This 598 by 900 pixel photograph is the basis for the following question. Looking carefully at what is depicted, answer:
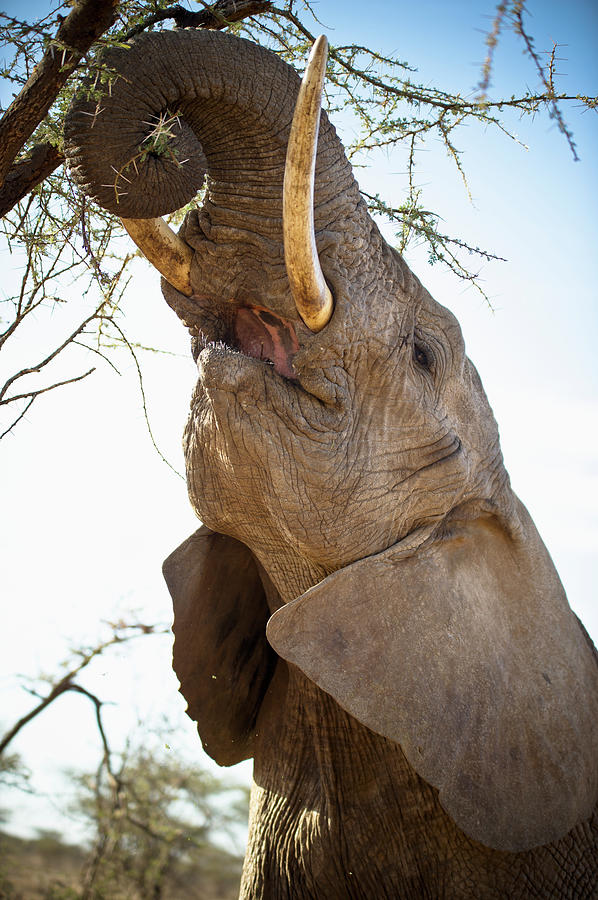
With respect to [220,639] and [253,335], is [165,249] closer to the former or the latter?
[253,335]

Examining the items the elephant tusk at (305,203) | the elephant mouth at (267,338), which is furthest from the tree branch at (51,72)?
the elephant mouth at (267,338)

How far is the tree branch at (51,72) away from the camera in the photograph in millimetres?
2400

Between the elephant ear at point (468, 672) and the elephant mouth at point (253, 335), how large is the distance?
2.15 feet

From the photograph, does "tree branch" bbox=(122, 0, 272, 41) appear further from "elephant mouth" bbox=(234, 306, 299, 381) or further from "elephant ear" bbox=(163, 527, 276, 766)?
"elephant ear" bbox=(163, 527, 276, 766)

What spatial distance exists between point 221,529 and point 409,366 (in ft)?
2.58

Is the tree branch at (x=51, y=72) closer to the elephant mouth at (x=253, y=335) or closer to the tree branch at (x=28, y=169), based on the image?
the tree branch at (x=28, y=169)

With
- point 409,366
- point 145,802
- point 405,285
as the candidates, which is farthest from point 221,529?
point 145,802

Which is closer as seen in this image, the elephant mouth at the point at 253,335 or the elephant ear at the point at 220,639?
the elephant mouth at the point at 253,335

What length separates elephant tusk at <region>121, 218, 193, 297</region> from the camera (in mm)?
2561

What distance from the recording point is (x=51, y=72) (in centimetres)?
245

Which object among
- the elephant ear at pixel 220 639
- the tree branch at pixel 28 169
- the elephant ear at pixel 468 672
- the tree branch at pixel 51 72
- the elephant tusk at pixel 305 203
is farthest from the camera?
the elephant ear at pixel 220 639

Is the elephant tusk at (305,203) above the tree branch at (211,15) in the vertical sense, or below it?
below

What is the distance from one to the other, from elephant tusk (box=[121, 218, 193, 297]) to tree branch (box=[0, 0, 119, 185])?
0.36 meters

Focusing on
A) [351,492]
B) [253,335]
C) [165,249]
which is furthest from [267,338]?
[351,492]
